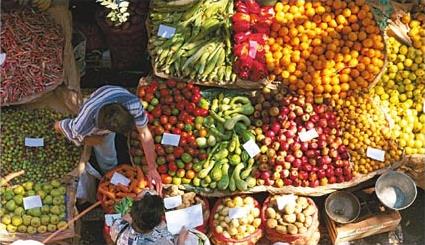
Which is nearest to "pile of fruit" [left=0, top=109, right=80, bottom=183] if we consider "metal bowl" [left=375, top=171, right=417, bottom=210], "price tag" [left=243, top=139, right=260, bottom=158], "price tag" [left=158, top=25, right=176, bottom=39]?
"price tag" [left=158, top=25, right=176, bottom=39]

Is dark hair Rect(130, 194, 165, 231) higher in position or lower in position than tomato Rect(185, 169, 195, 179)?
higher

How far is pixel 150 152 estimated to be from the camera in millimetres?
6297

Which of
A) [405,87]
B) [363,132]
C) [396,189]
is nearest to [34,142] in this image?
[363,132]

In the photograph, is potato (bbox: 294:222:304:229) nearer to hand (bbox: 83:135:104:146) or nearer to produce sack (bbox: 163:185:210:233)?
produce sack (bbox: 163:185:210:233)

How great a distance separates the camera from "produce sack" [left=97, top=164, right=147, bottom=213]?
647 centimetres

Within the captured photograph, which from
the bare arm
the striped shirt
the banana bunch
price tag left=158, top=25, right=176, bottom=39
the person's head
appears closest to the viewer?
the person's head

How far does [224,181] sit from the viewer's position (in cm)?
650

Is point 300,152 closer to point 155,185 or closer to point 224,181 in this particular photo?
point 224,181

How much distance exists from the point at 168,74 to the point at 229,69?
52 centimetres

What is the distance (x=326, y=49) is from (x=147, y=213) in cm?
258

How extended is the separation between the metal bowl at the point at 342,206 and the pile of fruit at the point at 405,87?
2.36 ft

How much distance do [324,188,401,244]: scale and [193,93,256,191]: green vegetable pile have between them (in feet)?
2.55

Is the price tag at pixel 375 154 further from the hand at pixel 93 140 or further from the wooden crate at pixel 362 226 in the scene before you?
the hand at pixel 93 140

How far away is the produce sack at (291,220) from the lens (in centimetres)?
634
